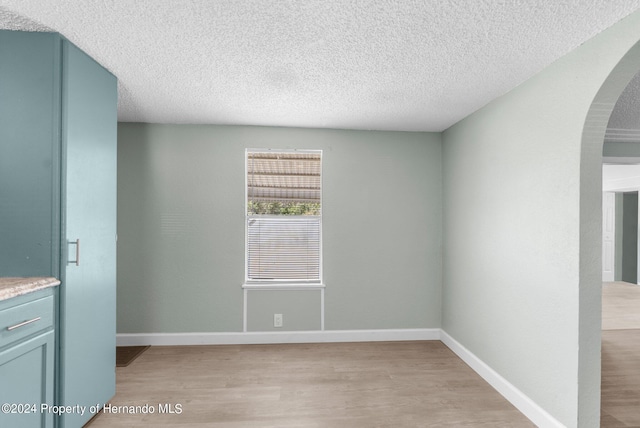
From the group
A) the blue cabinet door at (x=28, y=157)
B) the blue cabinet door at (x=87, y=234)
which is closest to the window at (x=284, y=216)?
the blue cabinet door at (x=87, y=234)

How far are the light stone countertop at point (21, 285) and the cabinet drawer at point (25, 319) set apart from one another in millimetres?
76

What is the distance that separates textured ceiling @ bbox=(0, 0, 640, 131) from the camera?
1682mm

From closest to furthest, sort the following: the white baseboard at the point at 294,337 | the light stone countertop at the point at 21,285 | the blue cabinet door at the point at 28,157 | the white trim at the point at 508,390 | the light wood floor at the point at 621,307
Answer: the light stone countertop at the point at 21,285
the blue cabinet door at the point at 28,157
the white trim at the point at 508,390
the white baseboard at the point at 294,337
the light wood floor at the point at 621,307

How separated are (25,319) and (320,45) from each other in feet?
7.24

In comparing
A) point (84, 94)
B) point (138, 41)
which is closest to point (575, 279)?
point (138, 41)

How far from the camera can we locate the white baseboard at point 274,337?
144 inches

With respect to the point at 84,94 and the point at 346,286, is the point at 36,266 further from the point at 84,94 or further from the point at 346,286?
the point at 346,286

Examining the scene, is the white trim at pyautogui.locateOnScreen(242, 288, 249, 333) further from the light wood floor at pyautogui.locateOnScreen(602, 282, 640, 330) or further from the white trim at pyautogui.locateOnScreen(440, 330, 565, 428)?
the light wood floor at pyautogui.locateOnScreen(602, 282, 640, 330)

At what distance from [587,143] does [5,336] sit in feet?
10.8

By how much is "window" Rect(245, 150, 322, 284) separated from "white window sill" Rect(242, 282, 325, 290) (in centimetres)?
4

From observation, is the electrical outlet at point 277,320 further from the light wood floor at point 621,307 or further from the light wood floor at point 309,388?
the light wood floor at point 621,307

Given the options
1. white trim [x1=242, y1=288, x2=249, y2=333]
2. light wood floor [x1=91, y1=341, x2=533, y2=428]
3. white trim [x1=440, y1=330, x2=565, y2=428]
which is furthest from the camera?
white trim [x1=242, y1=288, x2=249, y2=333]

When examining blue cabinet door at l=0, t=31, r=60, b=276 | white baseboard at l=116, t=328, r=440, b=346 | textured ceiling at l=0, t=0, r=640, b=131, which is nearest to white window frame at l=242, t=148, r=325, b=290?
white baseboard at l=116, t=328, r=440, b=346

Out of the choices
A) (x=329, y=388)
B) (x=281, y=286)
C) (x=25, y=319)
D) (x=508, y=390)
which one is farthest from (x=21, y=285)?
(x=508, y=390)
